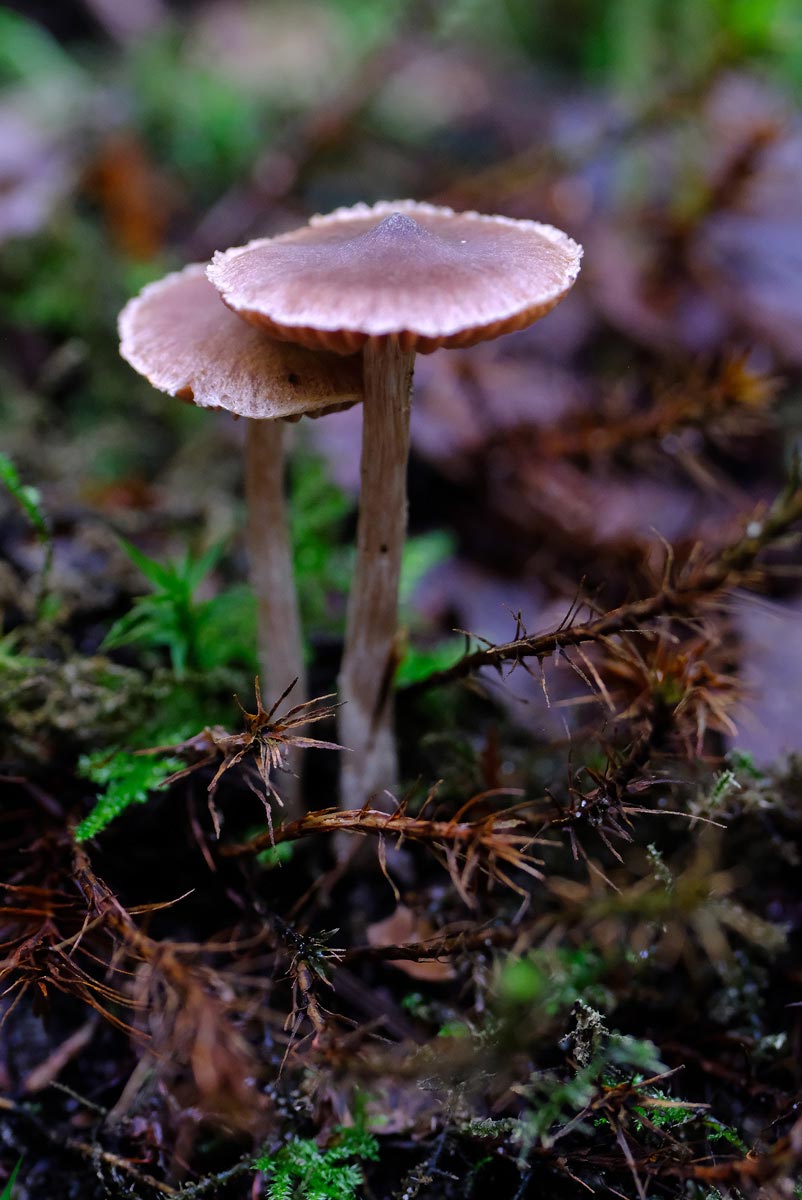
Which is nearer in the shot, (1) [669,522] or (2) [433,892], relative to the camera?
(2) [433,892]

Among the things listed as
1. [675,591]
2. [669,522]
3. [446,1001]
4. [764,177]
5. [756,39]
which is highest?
[756,39]

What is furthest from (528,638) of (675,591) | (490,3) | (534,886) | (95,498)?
(490,3)

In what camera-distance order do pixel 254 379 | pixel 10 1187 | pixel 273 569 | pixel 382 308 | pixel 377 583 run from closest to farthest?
pixel 382 308 < pixel 10 1187 < pixel 254 379 < pixel 377 583 < pixel 273 569

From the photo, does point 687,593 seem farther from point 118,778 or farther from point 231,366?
point 118,778

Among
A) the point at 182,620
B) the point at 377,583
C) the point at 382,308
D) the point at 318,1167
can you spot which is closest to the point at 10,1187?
the point at 318,1167

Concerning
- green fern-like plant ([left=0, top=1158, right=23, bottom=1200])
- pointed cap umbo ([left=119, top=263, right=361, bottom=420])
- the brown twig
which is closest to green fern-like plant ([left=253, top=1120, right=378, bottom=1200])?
green fern-like plant ([left=0, top=1158, right=23, bottom=1200])

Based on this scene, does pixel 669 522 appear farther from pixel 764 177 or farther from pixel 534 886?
pixel 534 886

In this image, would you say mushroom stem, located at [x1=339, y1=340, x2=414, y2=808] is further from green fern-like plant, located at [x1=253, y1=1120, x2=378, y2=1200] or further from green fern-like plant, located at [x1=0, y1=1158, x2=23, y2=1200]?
green fern-like plant, located at [x1=0, y1=1158, x2=23, y2=1200]
